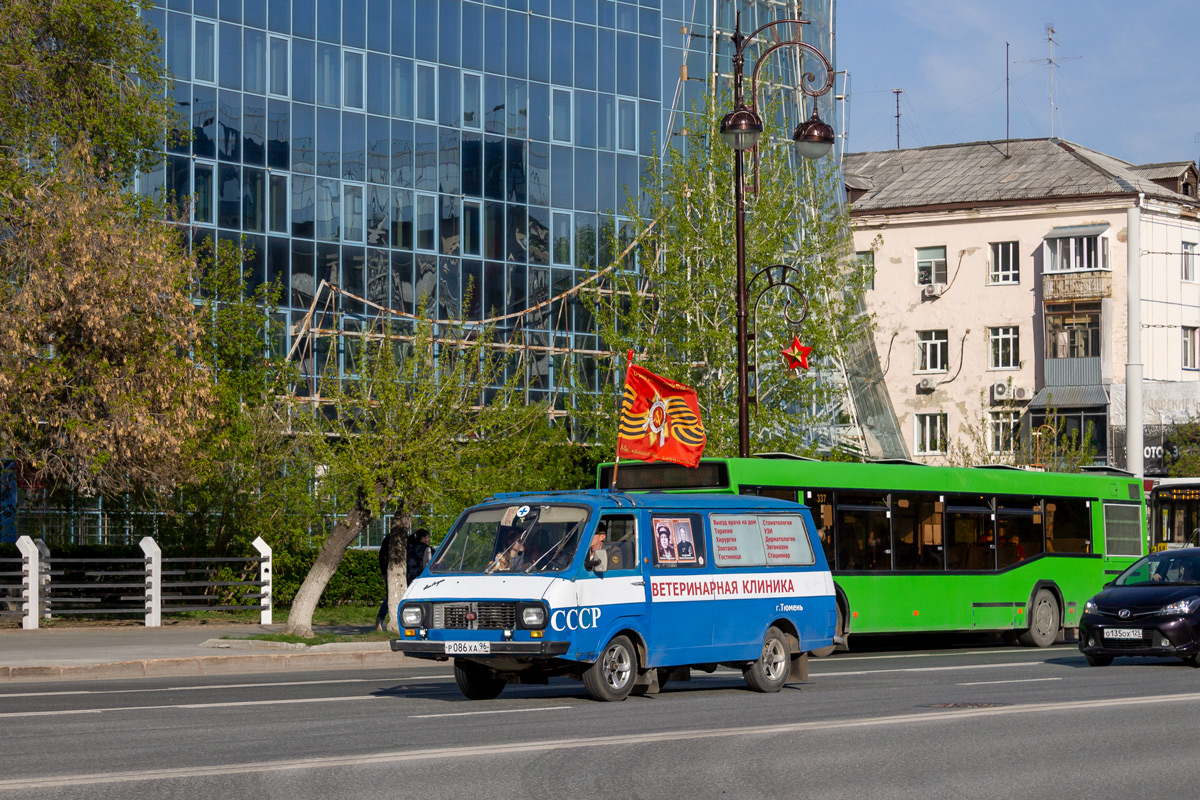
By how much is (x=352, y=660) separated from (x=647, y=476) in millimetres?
4770

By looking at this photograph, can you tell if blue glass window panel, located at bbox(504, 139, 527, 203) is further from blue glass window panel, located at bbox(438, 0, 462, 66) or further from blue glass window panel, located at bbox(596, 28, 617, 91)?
blue glass window panel, located at bbox(596, 28, 617, 91)

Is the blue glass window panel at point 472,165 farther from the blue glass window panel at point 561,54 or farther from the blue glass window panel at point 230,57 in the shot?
the blue glass window panel at point 230,57

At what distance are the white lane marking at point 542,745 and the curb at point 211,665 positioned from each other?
402 inches

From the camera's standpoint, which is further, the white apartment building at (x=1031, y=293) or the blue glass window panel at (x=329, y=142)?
the white apartment building at (x=1031, y=293)

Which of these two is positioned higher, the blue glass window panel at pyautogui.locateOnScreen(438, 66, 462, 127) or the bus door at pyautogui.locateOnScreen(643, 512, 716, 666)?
the blue glass window panel at pyautogui.locateOnScreen(438, 66, 462, 127)

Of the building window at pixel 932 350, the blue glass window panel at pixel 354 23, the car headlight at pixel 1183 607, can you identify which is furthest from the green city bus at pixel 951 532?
the building window at pixel 932 350

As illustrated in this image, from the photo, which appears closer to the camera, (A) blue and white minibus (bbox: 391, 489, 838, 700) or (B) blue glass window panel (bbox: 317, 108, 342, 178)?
(A) blue and white minibus (bbox: 391, 489, 838, 700)

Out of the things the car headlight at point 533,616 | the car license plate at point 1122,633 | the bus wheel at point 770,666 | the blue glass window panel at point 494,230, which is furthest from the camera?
the blue glass window panel at point 494,230

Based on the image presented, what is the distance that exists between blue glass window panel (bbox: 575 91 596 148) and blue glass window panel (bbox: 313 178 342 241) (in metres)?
9.05

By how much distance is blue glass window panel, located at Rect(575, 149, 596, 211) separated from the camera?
174 ft

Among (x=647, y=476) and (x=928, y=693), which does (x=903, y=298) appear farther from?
(x=928, y=693)

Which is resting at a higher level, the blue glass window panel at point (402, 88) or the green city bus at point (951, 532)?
the blue glass window panel at point (402, 88)

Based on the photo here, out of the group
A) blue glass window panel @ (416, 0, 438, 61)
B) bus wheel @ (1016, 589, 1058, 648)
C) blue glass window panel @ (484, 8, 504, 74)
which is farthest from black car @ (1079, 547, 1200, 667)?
blue glass window panel @ (484, 8, 504, 74)

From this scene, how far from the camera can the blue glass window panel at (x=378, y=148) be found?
48312 mm
